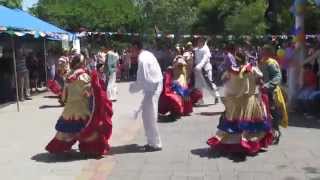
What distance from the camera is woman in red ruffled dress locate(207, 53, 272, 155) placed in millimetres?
9281

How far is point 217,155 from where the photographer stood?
951 cm

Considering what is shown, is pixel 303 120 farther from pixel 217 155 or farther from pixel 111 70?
pixel 111 70

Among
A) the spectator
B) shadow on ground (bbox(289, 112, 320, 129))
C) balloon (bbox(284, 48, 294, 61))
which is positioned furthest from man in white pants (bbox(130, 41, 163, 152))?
the spectator

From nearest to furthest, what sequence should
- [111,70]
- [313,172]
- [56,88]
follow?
[313,172], [111,70], [56,88]

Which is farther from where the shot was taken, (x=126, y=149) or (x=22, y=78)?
(x=22, y=78)

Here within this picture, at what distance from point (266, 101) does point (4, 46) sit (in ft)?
43.7

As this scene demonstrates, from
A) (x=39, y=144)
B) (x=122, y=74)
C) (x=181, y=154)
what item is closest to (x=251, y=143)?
(x=181, y=154)

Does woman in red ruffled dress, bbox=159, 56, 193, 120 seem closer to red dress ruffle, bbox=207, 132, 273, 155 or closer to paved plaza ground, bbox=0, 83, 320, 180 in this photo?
paved plaza ground, bbox=0, 83, 320, 180

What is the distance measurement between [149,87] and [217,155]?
54.9 inches

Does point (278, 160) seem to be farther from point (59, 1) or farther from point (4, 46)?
point (59, 1)

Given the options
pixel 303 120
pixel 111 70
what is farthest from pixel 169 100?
pixel 111 70

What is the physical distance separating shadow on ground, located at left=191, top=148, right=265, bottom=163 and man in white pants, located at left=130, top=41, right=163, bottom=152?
64 centimetres

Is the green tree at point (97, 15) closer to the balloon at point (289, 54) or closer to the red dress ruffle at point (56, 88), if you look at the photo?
the red dress ruffle at point (56, 88)

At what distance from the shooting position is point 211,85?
52.7ft
